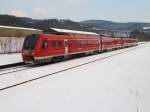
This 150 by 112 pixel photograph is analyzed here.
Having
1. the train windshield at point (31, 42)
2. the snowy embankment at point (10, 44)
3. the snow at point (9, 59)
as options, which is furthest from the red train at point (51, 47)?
the snowy embankment at point (10, 44)

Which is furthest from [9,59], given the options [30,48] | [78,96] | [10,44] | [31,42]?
[78,96]

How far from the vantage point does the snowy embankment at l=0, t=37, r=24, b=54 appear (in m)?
31.8

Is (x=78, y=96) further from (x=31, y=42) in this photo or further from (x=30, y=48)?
(x=31, y=42)

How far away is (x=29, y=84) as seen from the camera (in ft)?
39.0

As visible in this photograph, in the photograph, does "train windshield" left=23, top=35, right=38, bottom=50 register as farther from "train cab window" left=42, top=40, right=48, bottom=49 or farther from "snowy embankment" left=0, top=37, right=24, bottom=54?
"snowy embankment" left=0, top=37, right=24, bottom=54

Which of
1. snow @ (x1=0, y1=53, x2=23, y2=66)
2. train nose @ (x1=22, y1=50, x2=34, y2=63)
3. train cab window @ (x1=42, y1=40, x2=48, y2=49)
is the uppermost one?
train cab window @ (x1=42, y1=40, x2=48, y2=49)

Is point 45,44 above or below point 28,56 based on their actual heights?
above

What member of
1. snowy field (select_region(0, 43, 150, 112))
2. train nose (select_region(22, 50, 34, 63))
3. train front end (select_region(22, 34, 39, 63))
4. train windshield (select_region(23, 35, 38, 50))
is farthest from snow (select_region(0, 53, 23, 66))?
→ snowy field (select_region(0, 43, 150, 112))

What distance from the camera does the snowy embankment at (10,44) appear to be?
31.8 metres

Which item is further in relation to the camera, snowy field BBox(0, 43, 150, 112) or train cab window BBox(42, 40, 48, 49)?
train cab window BBox(42, 40, 48, 49)

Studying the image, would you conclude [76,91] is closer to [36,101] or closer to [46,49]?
[36,101]

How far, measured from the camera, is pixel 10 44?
33344 mm

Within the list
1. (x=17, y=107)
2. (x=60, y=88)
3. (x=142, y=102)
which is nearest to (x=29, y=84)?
(x=60, y=88)

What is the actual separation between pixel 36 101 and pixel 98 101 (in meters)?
2.15
